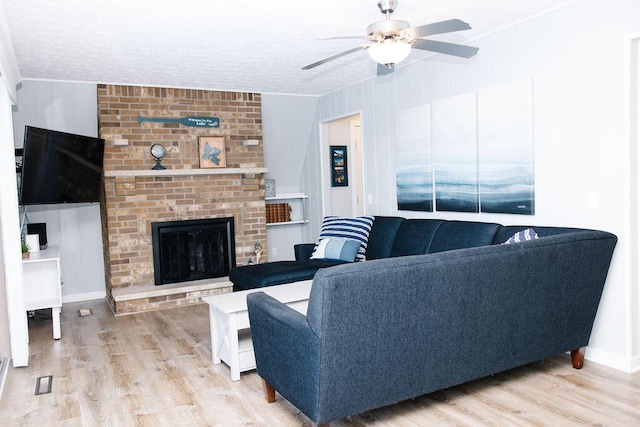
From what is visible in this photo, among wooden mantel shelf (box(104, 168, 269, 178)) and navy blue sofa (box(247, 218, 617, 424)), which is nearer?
navy blue sofa (box(247, 218, 617, 424))

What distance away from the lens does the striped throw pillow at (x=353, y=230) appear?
495 centimetres

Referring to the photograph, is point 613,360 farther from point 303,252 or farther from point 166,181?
point 166,181

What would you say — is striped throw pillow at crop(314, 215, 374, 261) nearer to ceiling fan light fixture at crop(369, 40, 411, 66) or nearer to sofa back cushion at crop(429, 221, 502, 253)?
sofa back cushion at crop(429, 221, 502, 253)

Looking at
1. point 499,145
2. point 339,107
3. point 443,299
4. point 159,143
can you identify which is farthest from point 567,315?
point 159,143

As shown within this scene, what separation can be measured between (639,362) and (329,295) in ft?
7.48

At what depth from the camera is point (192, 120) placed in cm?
577

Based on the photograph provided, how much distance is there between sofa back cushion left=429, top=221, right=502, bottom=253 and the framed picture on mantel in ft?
9.06

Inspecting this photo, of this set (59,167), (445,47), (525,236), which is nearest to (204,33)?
(445,47)

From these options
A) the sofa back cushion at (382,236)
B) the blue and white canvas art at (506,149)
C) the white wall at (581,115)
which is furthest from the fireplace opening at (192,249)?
the blue and white canvas art at (506,149)

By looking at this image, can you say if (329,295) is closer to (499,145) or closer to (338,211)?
(499,145)

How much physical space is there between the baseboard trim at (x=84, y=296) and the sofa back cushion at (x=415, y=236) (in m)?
3.33

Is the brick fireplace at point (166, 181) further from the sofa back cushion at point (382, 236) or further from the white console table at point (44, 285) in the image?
the sofa back cushion at point (382, 236)

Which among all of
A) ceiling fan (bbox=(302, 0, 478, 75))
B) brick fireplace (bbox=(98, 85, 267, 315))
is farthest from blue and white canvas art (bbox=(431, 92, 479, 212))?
brick fireplace (bbox=(98, 85, 267, 315))

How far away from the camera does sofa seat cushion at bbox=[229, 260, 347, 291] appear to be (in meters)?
4.30
